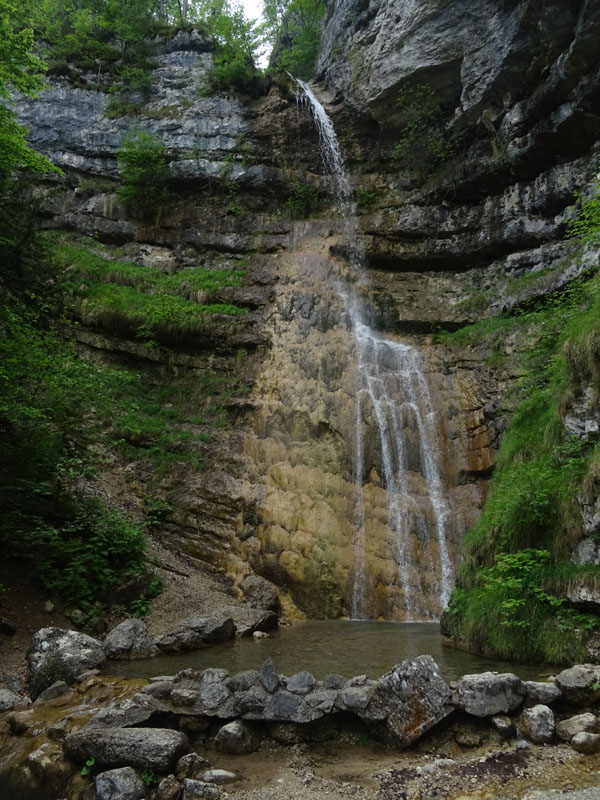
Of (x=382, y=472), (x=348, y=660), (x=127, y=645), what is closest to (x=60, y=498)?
(x=127, y=645)

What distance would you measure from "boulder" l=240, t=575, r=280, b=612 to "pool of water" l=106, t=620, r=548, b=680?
117 centimetres

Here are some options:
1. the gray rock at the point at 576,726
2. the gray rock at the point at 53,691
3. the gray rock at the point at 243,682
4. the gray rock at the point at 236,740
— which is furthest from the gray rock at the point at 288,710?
the gray rock at the point at 53,691

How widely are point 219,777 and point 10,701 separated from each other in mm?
2760

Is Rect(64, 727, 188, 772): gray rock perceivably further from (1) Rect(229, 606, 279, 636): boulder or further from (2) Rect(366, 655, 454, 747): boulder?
(1) Rect(229, 606, 279, 636): boulder

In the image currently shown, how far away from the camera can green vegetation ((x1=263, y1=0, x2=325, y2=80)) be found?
89.7ft

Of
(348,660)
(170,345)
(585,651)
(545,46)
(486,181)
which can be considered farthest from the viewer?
(486,181)

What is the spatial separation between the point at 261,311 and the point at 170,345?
3089 millimetres

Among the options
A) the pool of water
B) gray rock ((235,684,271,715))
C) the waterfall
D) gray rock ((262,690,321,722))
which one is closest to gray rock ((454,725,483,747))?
gray rock ((262,690,321,722))

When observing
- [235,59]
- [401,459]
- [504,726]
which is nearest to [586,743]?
[504,726]

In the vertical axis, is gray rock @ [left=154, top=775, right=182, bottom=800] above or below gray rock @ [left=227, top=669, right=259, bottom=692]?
below

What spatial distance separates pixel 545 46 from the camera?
1565cm

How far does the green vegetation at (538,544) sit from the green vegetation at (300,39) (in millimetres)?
25172

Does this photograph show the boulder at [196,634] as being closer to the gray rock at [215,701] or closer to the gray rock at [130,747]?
the gray rock at [215,701]

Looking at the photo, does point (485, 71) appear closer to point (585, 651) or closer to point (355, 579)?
point (355, 579)
